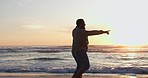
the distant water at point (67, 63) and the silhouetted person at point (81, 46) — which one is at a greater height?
the silhouetted person at point (81, 46)

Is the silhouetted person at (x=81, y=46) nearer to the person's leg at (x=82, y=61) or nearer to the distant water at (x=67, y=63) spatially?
the person's leg at (x=82, y=61)

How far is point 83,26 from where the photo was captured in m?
8.83

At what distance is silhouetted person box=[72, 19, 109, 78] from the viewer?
8.65 meters

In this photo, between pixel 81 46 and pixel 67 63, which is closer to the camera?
pixel 81 46

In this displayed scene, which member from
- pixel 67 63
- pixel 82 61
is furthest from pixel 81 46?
pixel 67 63

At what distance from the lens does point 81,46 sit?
28.6 ft

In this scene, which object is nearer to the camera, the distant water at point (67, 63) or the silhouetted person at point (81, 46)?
the silhouetted person at point (81, 46)

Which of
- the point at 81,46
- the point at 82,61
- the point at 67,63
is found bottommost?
the point at 67,63

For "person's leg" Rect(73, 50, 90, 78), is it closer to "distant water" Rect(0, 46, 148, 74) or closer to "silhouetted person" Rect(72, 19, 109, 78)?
"silhouetted person" Rect(72, 19, 109, 78)

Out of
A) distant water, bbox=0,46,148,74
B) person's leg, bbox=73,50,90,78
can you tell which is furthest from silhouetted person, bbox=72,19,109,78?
distant water, bbox=0,46,148,74

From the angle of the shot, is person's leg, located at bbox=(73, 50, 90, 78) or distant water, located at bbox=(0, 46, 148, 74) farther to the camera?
distant water, located at bbox=(0, 46, 148, 74)

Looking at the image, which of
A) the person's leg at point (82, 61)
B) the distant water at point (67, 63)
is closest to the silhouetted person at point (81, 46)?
the person's leg at point (82, 61)

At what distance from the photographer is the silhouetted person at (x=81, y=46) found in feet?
28.4

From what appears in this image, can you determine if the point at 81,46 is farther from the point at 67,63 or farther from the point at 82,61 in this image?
the point at 67,63
